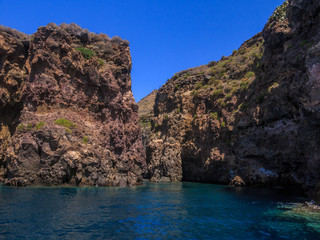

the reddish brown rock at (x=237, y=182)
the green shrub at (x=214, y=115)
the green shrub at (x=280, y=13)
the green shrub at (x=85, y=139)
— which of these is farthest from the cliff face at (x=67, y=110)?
the green shrub at (x=280, y=13)

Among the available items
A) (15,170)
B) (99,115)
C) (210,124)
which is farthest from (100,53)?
(210,124)

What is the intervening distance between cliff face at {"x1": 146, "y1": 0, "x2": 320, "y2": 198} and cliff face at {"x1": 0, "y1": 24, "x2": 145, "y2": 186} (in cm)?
1673

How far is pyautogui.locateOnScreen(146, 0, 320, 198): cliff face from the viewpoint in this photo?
26484 mm

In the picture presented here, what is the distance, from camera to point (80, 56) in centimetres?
4197

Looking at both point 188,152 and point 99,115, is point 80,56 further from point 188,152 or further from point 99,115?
point 188,152

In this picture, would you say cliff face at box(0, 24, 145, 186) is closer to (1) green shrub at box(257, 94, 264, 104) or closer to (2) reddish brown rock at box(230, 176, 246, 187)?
(2) reddish brown rock at box(230, 176, 246, 187)

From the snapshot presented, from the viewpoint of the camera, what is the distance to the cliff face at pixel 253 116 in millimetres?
26484

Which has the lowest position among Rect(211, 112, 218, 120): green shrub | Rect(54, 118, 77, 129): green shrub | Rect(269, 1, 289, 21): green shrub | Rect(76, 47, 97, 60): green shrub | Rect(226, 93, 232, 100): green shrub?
Rect(54, 118, 77, 129): green shrub

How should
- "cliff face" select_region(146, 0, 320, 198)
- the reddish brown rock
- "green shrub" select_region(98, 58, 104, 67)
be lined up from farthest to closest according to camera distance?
1. "green shrub" select_region(98, 58, 104, 67)
2. the reddish brown rock
3. "cliff face" select_region(146, 0, 320, 198)

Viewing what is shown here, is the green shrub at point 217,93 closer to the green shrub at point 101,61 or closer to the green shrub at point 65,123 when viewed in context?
the green shrub at point 101,61

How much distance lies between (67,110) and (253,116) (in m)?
29.5

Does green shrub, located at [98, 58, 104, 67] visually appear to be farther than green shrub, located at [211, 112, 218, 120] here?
No

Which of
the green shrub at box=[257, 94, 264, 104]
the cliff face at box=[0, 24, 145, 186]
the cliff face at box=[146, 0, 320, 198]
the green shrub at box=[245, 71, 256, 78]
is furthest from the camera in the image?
the green shrub at box=[245, 71, 256, 78]

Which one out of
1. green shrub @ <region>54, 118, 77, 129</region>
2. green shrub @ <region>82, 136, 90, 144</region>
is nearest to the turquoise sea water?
green shrub @ <region>82, 136, 90, 144</region>
